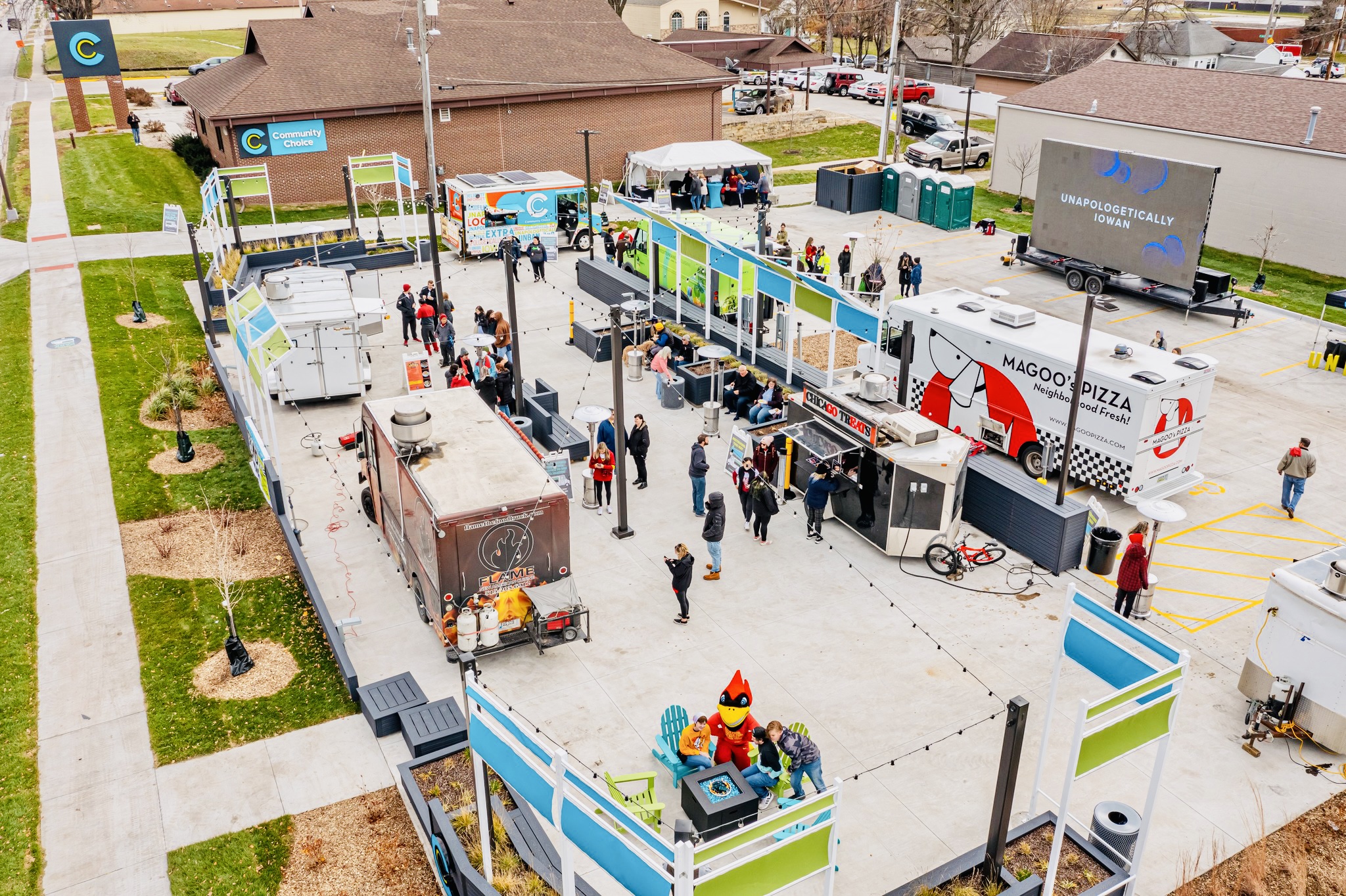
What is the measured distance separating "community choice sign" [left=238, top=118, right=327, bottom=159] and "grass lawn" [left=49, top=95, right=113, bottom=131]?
17300 mm

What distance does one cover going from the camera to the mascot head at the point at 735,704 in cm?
1195

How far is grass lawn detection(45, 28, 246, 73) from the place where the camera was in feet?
244

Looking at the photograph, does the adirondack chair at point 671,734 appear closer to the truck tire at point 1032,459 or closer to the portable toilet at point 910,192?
the truck tire at point 1032,459

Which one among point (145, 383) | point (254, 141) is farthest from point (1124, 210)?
point (254, 141)

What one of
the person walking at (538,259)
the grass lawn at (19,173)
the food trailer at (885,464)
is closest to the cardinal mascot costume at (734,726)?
the food trailer at (885,464)

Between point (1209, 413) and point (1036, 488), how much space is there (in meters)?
8.20

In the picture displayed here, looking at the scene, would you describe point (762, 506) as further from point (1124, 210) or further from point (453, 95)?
point (453, 95)

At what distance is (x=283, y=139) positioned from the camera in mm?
40594

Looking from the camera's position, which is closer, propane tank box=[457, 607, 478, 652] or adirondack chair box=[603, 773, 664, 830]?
adirondack chair box=[603, 773, 664, 830]

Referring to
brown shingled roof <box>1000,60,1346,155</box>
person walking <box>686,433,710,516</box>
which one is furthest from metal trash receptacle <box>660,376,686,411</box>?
brown shingled roof <box>1000,60,1346,155</box>

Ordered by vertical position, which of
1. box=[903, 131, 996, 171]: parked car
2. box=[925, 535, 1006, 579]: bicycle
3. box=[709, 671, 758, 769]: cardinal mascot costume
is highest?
box=[903, 131, 996, 171]: parked car

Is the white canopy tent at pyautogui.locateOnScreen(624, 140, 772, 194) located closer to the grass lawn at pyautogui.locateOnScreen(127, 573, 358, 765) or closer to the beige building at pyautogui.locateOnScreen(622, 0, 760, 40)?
the grass lawn at pyautogui.locateOnScreen(127, 573, 358, 765)

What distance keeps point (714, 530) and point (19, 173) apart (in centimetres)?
4314

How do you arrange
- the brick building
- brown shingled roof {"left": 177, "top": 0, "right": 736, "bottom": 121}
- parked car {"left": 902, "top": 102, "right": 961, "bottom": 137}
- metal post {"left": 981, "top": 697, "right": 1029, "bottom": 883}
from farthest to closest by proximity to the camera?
parked car {"left": 902, "top": 102, "right": 961, "bottom": 137} → brown shingled roof {"left": 177, "top": 0, "right": 736, "bottom": 121} → the brick building → metal post {"left": 981, "top": 697, "right": 1029, "bottom": 883}
